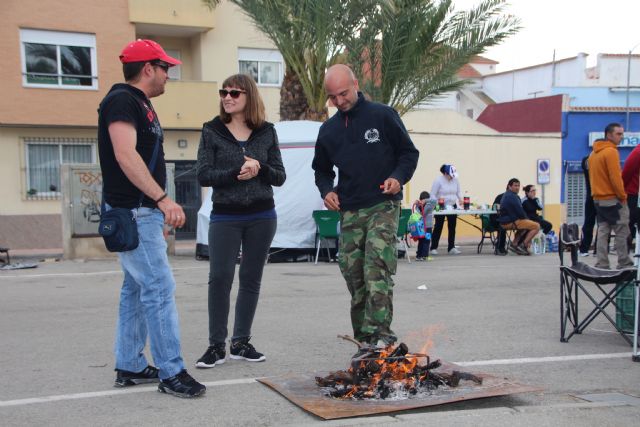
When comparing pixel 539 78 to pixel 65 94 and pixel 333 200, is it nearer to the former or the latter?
pixel 65 94

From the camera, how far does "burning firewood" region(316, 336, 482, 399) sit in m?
4.13

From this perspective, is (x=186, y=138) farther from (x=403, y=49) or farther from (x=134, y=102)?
(x=134, y=102)

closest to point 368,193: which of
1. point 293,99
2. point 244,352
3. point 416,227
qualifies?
point 244,352

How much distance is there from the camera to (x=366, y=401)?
4035 millimetres

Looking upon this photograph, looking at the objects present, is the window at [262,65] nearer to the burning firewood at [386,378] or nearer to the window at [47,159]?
the window at [47,159]

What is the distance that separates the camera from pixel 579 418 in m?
3.84

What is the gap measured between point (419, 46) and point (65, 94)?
10478mm

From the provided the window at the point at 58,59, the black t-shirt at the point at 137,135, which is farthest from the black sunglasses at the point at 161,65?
the window at the point at 58,59

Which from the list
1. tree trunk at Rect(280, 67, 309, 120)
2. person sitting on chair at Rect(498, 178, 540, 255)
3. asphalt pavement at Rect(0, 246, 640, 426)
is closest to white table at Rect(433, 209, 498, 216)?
person sitting on chair at Rect(498, 178, 540, 255)

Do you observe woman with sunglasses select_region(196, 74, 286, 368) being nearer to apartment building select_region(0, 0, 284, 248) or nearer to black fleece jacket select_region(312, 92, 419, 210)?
black fleece jacket select_region(312, 92, 419, 210)

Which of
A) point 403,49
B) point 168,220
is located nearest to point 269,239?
point 168,220

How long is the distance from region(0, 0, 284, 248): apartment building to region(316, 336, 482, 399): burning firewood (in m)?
16.6

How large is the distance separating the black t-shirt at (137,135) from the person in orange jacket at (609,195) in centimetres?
690

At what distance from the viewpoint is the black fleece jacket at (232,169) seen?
16.4 feet
